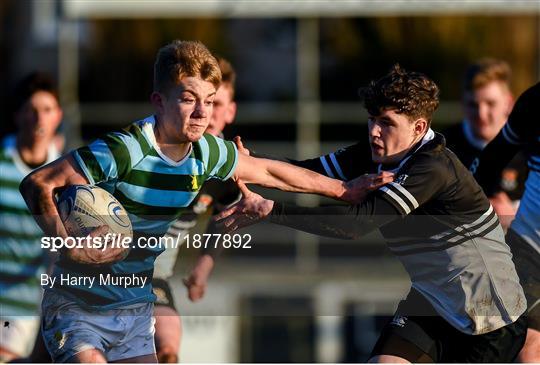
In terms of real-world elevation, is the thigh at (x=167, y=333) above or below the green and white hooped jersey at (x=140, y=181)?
below

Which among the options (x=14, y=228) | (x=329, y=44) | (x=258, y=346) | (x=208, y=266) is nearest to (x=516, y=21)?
(x=329, y=44)

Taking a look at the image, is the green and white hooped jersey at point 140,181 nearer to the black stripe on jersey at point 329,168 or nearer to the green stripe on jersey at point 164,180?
the green stripe on jersey at point 164,180

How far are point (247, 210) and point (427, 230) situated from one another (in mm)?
729

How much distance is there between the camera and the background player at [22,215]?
265 inches

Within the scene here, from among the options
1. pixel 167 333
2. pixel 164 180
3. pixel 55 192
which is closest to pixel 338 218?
pixel 164 180

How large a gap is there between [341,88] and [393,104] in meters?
11.9

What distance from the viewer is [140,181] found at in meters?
5.13

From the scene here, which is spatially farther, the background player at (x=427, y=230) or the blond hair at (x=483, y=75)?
the blond hair at (x=483, y=75)

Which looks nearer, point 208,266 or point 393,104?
point 393,104

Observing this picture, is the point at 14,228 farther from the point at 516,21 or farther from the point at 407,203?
the point at 516,21

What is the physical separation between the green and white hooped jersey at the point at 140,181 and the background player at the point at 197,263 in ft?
0.85

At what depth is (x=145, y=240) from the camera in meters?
5.20

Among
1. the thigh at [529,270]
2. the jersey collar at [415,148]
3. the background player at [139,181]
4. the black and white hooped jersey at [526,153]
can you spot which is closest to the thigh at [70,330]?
the background player at [139,181]

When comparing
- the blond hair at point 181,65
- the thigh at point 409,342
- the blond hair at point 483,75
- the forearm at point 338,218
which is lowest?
the thigh at point 409,342
